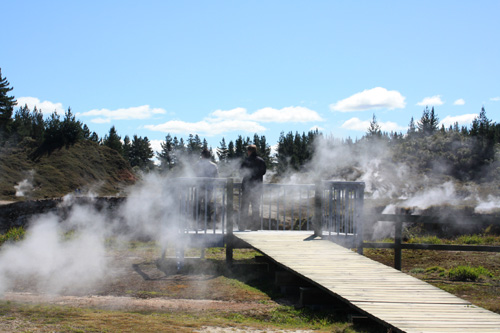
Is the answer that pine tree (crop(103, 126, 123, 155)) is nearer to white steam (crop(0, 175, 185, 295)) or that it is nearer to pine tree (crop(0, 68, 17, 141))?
pine tree (crop(0, 68, 17, 141))

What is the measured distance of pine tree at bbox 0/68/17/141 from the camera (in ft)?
149

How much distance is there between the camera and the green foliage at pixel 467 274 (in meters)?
8.23

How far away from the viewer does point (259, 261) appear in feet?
32.1

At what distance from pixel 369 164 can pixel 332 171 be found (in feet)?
8.96

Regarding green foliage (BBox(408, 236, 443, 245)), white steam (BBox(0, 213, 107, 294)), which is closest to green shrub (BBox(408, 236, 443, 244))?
green foliage (BBox(408, 236, 443, 245))

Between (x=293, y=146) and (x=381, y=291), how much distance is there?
59456mm

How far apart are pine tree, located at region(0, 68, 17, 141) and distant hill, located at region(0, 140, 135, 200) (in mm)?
3610

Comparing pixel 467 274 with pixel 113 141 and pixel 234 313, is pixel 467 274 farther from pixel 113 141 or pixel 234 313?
pixel 113 141

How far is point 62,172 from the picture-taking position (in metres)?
39.9

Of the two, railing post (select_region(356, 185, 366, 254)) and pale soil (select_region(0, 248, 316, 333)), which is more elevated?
railing post (select_region(356, 185, 366, 254))

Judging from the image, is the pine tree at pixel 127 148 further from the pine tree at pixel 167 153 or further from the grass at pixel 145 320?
the grass at pixel 145 320

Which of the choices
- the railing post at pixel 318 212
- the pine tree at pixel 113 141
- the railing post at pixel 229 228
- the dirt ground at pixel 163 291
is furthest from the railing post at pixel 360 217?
the pine tree at pixel 113 141

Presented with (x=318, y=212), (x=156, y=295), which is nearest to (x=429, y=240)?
(x=318, y=212)

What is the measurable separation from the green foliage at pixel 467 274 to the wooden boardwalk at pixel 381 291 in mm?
1886
